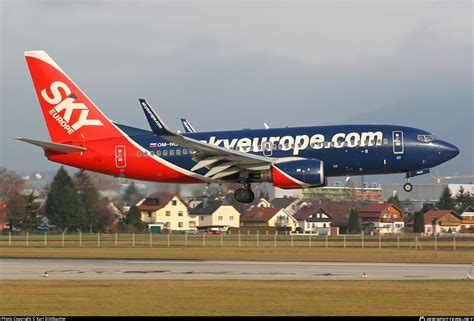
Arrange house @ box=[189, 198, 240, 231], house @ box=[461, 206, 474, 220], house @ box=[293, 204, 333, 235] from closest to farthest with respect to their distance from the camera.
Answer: house @ box=[461, 206, 474, 220], house @ box=[189, 198, 240, 231], house @ box=[293, 204, 333, 235]

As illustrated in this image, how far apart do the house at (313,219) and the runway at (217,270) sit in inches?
2600

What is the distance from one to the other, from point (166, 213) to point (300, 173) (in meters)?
51.0

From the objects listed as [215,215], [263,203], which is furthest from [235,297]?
[263,203]

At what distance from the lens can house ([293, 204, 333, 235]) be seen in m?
117

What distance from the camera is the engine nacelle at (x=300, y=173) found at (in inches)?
2115

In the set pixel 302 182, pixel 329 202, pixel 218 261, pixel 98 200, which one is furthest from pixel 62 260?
pixel 329 202

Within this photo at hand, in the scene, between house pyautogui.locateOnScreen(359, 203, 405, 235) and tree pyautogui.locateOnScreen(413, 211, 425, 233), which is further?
house pyautogui.locateOnScreen(359, 203, 405, 235)

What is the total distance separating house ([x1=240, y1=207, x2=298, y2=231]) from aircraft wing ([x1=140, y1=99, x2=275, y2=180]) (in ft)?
191

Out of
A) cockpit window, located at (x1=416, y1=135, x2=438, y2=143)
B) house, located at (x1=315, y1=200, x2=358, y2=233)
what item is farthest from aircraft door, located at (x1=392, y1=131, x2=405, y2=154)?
house, located at (x1=315, y1=200, x2=358, y2=233)

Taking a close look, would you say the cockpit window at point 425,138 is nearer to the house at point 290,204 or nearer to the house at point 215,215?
the house at point 215,215

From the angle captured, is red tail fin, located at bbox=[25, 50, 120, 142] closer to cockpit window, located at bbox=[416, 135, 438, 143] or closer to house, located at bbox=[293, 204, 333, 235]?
cockpit window, located at bbox=[416, 135, 438, 143]

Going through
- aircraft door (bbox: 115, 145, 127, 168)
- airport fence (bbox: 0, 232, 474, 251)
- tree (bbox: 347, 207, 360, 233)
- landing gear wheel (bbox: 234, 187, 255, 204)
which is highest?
aircraft door (bbox: 115, 145, 127, 168)

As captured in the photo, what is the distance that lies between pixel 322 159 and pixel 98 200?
3517 cm

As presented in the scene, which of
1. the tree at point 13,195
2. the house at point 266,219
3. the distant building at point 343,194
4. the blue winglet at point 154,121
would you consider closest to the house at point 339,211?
the distant building at point 343,194
